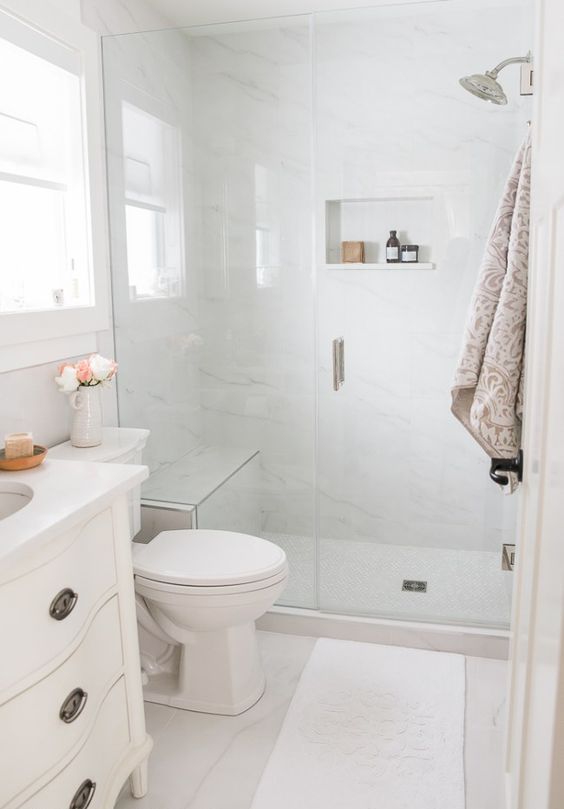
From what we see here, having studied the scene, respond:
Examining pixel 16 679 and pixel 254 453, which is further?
pixel 254 453

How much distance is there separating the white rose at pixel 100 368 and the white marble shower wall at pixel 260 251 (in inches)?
21.2

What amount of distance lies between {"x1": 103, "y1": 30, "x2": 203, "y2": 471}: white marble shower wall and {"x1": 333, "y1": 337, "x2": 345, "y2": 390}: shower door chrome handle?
54 centimetres

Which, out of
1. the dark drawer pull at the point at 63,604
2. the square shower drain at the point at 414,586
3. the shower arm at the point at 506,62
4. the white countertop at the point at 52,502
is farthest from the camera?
the square shower drain at the point at 414,586

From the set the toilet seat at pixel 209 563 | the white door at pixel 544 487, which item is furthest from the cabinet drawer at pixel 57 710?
the white door at pixel 544 487

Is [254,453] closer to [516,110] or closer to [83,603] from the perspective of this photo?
[83,603]


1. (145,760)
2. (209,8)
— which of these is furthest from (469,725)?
(209,8)

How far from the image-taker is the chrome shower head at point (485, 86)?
2072 millimetres

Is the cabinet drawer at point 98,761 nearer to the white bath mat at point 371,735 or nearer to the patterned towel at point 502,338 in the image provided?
the white bath mat at point 371,735

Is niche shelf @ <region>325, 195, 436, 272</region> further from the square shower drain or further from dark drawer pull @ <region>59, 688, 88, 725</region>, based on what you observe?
dark drawer pull @ <region>59, 688, 88, 725</region>

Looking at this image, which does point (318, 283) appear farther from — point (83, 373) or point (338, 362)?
point (83, 373)

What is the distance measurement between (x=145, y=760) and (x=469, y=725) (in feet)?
3.20

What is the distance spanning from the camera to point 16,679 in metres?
1.30

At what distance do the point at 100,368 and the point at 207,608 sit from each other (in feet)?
2.74

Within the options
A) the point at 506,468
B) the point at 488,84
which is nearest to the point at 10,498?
the point at 506,468
